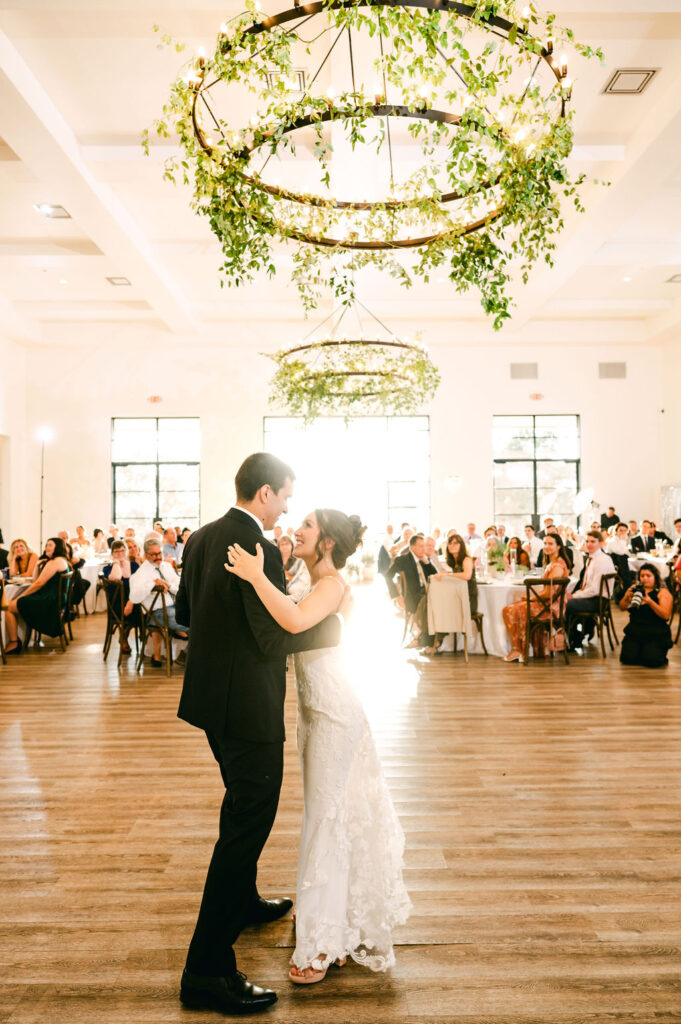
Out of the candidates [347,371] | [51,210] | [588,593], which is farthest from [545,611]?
[51,210]

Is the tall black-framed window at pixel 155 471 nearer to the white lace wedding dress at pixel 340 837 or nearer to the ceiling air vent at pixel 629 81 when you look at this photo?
the ceiling air vent at pixel 629 81

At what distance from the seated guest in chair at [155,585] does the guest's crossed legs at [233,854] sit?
548cm

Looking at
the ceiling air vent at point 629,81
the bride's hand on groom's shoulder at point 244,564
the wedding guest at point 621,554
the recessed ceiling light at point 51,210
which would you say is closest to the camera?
the bride's hand on groom's shoulder at point 244,564

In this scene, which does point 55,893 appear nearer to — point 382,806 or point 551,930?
point 382,806

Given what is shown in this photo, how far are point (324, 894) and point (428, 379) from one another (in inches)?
311

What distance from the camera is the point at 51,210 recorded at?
412 inches

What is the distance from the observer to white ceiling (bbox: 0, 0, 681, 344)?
6426mm

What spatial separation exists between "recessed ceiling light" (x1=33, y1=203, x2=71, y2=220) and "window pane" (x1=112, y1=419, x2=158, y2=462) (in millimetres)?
7250

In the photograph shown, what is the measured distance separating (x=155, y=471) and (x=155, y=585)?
1009 centimetres

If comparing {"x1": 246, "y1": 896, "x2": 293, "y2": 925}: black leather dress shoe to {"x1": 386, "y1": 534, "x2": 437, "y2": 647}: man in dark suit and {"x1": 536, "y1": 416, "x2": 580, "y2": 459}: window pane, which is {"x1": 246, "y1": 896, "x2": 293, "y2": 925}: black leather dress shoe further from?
{"x1": 536, "y1": 416, "x2": 580, "y2": 459}: window pane

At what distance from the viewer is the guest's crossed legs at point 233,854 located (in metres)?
2.44

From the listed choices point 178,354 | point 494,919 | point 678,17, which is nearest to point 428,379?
point 678,17

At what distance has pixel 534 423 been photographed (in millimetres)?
17766

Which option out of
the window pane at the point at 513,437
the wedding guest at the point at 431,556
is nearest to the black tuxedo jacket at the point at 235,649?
the wedding guest at the point at 431,556
